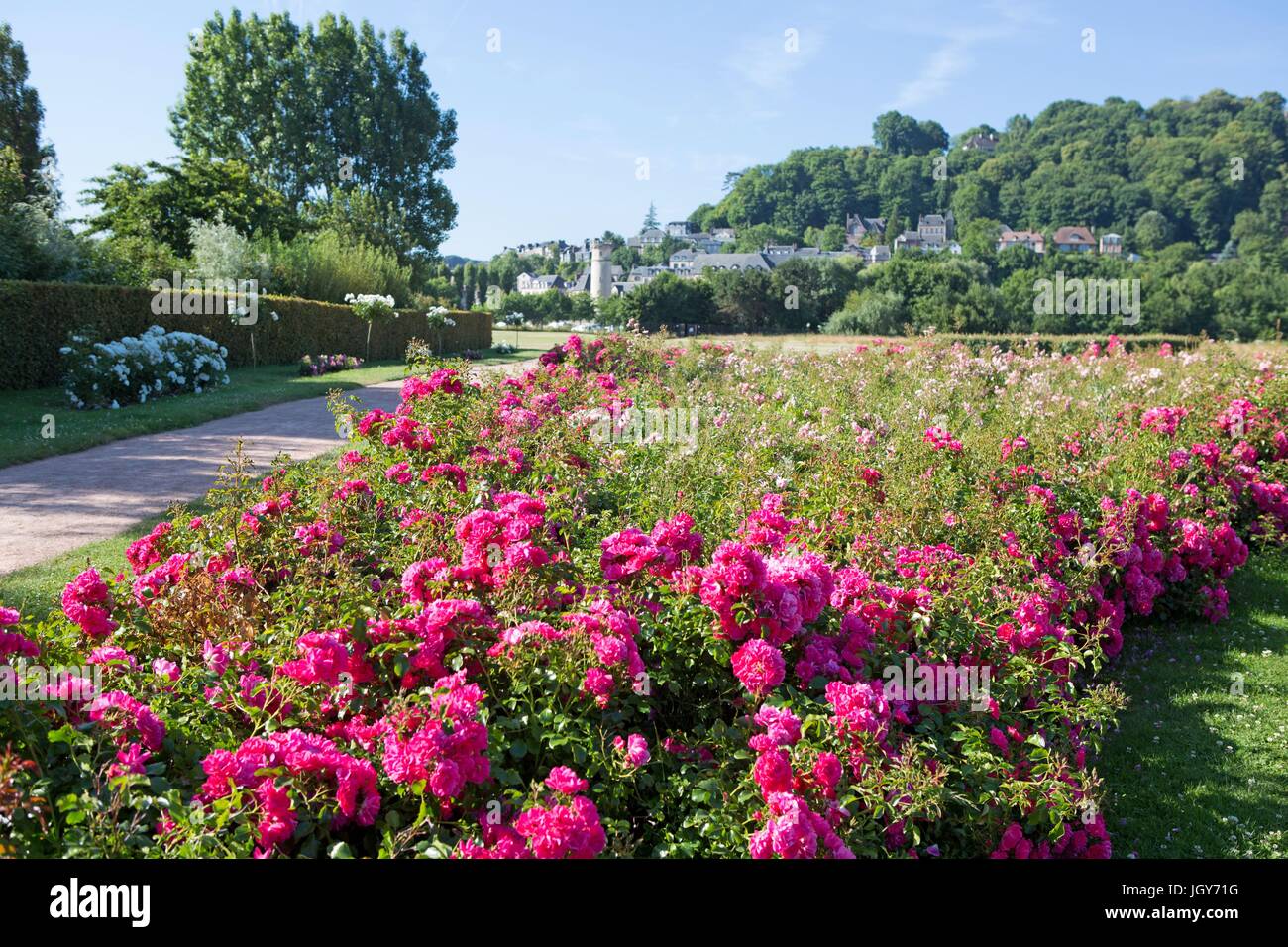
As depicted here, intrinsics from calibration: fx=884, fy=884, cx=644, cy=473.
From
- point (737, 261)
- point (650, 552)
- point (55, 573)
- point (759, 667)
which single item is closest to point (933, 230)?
point (737, 261)

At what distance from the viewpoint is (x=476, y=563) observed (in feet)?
8.76

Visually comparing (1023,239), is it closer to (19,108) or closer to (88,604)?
(19,108)

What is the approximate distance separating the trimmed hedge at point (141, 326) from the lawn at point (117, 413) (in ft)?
1.85

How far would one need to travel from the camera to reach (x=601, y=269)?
415ft

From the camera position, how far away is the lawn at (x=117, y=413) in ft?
28.0

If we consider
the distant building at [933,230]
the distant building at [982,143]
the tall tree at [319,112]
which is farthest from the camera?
the distant building at [982,143]

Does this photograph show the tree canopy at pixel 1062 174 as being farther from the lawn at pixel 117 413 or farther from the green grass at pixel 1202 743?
the green grass at pixel 1202 743

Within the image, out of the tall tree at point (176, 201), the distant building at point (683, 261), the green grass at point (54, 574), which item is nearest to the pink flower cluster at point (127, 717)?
the green grass at point (54, 574)

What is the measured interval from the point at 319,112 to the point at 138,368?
115 feet

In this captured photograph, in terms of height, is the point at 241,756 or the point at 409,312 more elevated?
the point at 409,312
